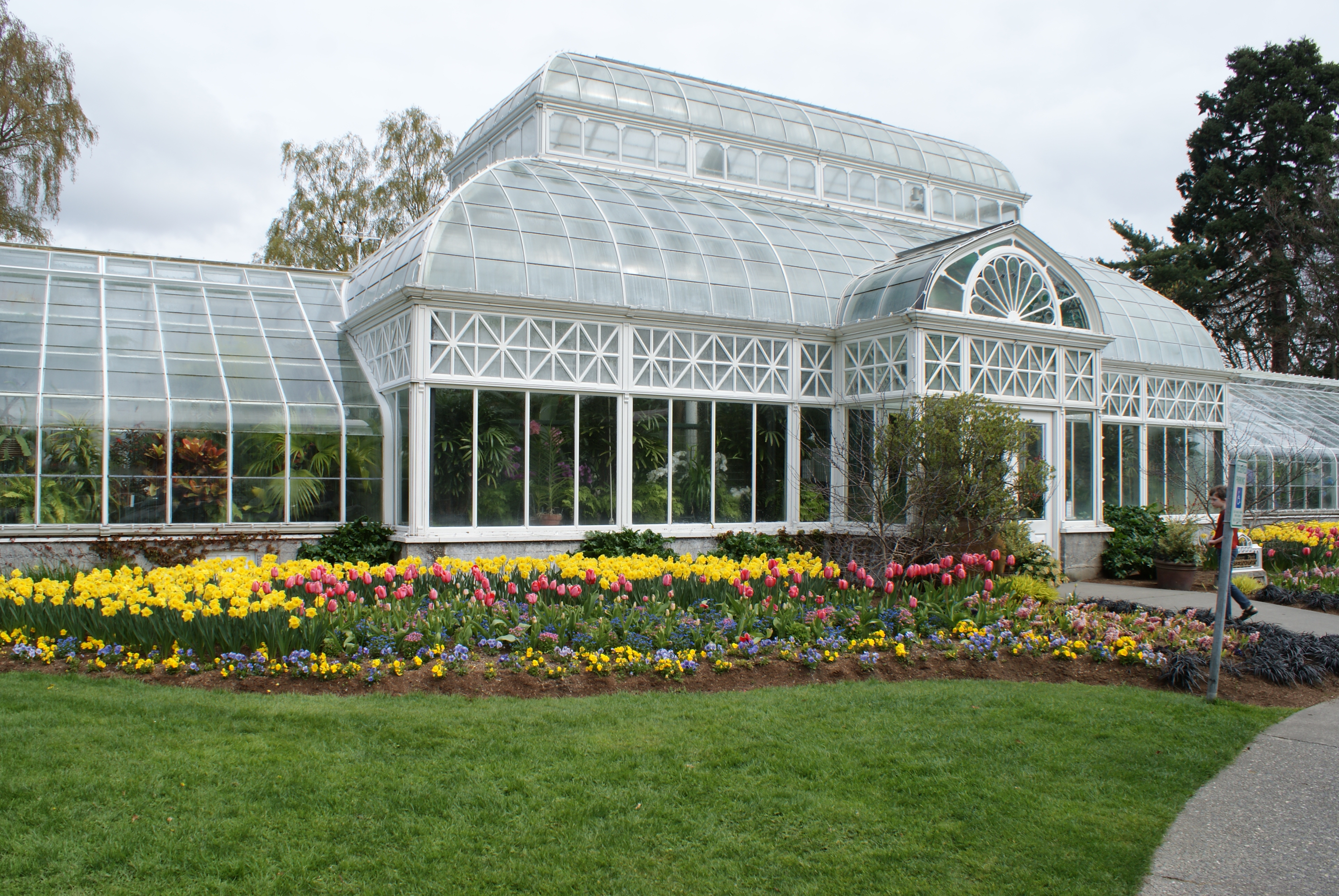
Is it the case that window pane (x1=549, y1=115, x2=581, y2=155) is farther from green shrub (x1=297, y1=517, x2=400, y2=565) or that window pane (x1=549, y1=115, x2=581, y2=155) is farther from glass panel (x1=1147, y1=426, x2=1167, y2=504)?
A: glass panel (x1=1147, y1=426, x2=1167, y2=504)

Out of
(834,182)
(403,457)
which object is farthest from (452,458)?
(834,182)

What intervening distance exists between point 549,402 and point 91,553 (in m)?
6.15

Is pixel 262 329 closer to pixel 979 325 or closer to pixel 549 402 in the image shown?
pixel 549 402

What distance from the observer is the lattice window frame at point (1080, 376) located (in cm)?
1535

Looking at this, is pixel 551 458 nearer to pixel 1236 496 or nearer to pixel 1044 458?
pixel 1044 458

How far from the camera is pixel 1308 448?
21.2 metres

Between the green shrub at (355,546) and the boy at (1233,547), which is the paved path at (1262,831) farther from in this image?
the green shrub at (355,546)

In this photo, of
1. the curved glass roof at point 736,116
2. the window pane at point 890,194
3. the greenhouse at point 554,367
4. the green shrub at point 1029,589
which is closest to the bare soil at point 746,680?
the green shrub at point 1029,589

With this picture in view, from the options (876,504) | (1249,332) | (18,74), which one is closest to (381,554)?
(876,504)

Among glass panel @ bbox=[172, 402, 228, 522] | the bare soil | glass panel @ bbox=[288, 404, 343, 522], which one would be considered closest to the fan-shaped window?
the bare soil

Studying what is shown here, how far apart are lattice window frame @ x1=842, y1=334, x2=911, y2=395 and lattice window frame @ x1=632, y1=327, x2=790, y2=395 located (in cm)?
108

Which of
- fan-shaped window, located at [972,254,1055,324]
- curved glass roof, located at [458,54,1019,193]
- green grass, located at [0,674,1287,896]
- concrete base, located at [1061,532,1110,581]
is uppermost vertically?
curved glass roof, located at [458,54,1019,193]

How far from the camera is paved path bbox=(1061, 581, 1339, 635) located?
1098 cm

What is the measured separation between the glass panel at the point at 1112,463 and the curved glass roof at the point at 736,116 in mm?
7660
